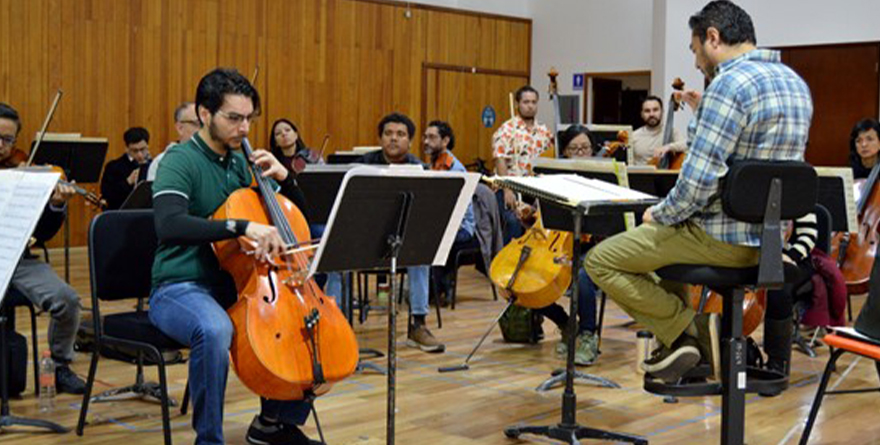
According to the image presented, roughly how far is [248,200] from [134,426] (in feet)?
3.73

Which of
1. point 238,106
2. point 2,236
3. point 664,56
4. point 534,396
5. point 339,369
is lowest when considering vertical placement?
point 534,396

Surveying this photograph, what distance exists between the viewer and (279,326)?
3.06 meters

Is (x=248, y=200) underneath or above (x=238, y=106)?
underneath

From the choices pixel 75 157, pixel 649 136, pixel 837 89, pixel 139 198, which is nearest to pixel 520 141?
pixel 649 136

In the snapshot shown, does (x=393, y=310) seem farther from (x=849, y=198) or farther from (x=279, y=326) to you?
(x=849, y=198)

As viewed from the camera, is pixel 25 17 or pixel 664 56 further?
pixel 664 56

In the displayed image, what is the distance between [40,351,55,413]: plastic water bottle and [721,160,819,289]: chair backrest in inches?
107

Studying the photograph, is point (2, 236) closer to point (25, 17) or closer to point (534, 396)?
point (534, 396)

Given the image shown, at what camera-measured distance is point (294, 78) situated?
1091 centimetres

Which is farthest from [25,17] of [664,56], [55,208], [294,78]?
[664,56]

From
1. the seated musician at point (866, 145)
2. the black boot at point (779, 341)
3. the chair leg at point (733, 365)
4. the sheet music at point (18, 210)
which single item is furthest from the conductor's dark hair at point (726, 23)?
the seated musician at point (866, 145)

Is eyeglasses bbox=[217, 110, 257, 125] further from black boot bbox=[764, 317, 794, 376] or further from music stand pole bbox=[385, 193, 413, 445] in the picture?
black boot bbox=[764, 317, 794, 376]

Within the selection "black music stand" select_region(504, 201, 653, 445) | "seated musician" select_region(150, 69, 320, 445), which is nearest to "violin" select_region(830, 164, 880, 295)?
"black music stand" select_region(504, 201, 653, 445)

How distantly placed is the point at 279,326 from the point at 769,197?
4.82 ft
